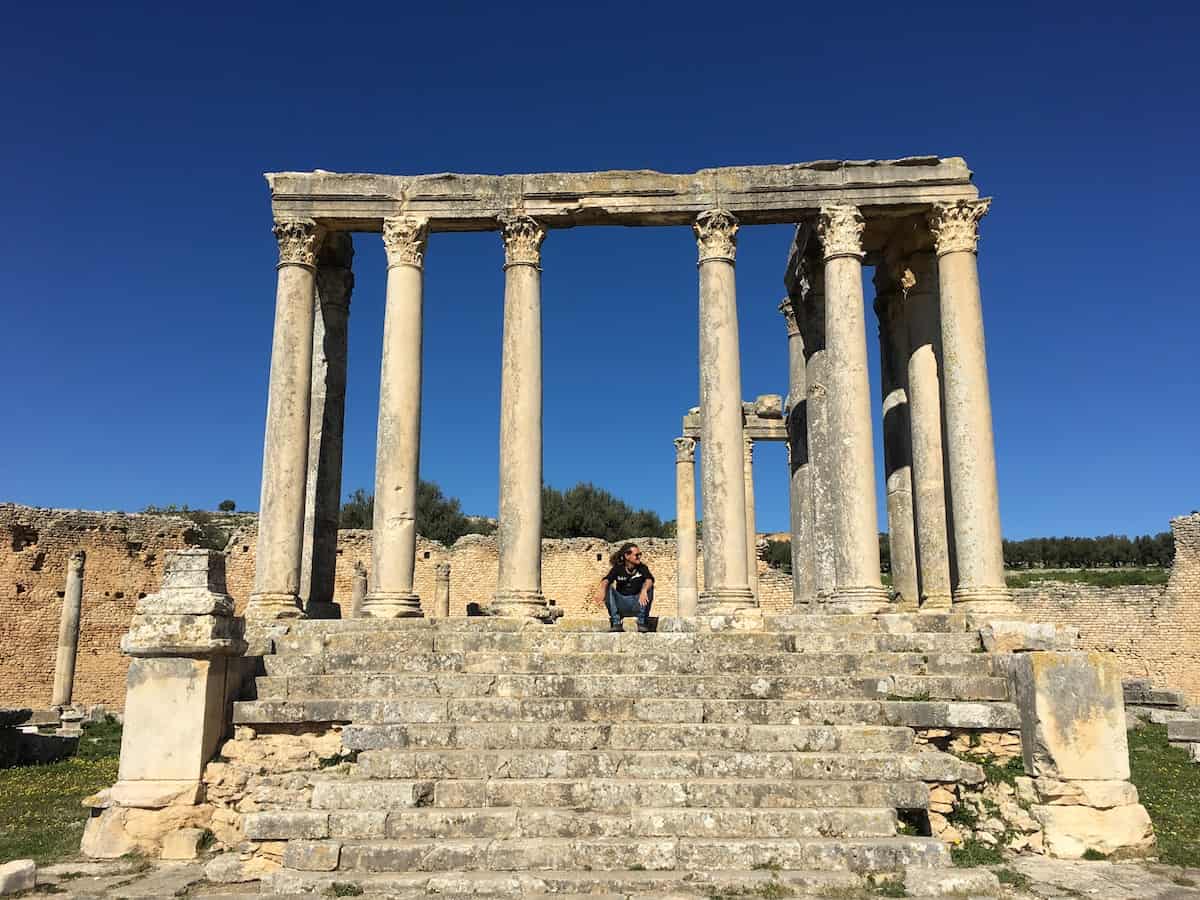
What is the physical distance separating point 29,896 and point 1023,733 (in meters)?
9.54

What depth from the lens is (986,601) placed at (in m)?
13.9

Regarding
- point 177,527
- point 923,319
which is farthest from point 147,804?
point 177,527

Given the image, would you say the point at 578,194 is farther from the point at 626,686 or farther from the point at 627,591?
the point at 626,686

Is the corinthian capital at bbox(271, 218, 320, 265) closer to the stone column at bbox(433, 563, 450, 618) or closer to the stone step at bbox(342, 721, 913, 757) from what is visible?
the stone step at bbox(342, 721, 913, 757)

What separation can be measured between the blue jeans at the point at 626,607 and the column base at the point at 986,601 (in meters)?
4.98

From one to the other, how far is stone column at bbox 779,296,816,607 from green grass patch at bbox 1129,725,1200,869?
6582 millimetres

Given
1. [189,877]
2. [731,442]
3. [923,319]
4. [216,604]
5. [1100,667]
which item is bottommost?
[189,877]

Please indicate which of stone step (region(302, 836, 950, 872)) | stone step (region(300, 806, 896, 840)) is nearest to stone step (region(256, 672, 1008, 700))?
stone step (region(300, 806, 896, 840))

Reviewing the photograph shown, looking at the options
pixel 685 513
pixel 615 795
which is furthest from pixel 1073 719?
pixel 685 513

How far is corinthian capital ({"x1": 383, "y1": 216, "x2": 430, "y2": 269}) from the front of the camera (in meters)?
16.0

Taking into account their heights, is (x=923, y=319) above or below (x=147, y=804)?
above

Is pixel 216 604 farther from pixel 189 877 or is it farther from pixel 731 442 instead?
pixel 731 442

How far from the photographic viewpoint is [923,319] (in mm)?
17156

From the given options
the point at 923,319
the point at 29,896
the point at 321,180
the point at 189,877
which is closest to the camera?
the point at 29,896
